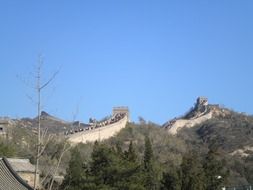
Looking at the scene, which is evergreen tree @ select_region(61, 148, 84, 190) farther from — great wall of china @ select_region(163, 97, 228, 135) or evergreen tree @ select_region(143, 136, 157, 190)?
great wall of china @ select_region(163, 97, 228, 135)

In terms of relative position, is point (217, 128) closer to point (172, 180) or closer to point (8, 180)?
point (172, 180)

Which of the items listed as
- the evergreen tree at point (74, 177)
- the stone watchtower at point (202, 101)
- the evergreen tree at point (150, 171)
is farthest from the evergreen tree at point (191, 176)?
the stone watchtower at point (202, 101)

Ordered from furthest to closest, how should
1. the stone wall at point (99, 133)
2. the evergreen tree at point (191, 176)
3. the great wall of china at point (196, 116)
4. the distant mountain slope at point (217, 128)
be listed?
1. the great wall of china at point (196, 116)
2. the distant mountain slope at point (217, 128)
3. the stone wall at point (99, 133)
4. the evergreen tree at point (191, 176)

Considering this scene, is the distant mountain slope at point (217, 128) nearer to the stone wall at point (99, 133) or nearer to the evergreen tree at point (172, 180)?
the stone wall at point (99, 133)

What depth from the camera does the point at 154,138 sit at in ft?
364

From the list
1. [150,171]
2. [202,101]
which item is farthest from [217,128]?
[150,171]

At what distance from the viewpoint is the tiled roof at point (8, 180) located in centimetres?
3005

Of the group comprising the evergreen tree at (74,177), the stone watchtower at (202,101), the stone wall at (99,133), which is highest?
the stone watchtower at (202,101)

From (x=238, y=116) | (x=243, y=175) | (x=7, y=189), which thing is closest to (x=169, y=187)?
(x=7, y=189)

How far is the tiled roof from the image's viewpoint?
3005 centimetres

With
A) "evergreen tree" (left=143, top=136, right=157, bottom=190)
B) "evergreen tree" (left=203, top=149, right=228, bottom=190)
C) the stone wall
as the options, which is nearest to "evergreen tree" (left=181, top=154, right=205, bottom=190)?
"evergreen tree" (left=203, top=149, right=228, bottom=190)

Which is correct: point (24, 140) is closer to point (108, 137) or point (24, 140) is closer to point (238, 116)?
point (108, 137)

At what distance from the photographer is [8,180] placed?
30.5 m

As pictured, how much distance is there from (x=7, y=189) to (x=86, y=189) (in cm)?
574
